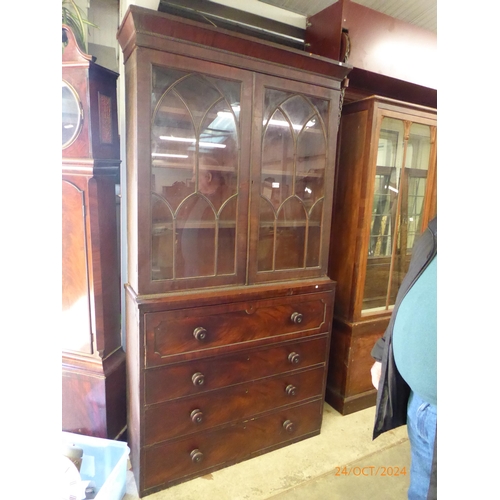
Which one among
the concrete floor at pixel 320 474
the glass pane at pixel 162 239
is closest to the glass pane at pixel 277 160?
the glass pane at pixel 162 239

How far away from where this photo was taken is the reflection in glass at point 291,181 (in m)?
1.44

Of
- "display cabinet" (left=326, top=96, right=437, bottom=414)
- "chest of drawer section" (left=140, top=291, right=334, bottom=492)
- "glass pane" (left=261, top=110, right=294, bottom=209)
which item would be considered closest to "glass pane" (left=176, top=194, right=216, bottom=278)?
"chest of drawer section" (left=140, top=291, right=334, bottom=492)

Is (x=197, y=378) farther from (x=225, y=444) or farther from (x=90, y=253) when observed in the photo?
(x=90, y=253)

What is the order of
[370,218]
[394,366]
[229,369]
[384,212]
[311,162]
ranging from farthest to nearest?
[384,212]
[370,218]
[311,162]
[229,369]
[394,366]

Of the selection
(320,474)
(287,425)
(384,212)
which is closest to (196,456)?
(287,425)

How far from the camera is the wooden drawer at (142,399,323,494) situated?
1.35 meters

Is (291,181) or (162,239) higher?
(291,181)

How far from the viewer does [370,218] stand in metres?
1.77

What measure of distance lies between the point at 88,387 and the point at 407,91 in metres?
2.24

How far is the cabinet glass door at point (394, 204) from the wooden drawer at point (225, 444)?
0.69m

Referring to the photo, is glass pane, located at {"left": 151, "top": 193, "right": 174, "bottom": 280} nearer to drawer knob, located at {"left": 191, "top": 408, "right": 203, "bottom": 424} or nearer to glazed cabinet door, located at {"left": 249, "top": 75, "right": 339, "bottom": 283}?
glazed cabinet door, located at {"left": 249, "top": 75, "right": 339, "bottom": 283}

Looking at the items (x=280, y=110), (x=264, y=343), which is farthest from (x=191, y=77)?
(x=264, y=343)

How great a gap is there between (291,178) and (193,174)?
0.45 metres
